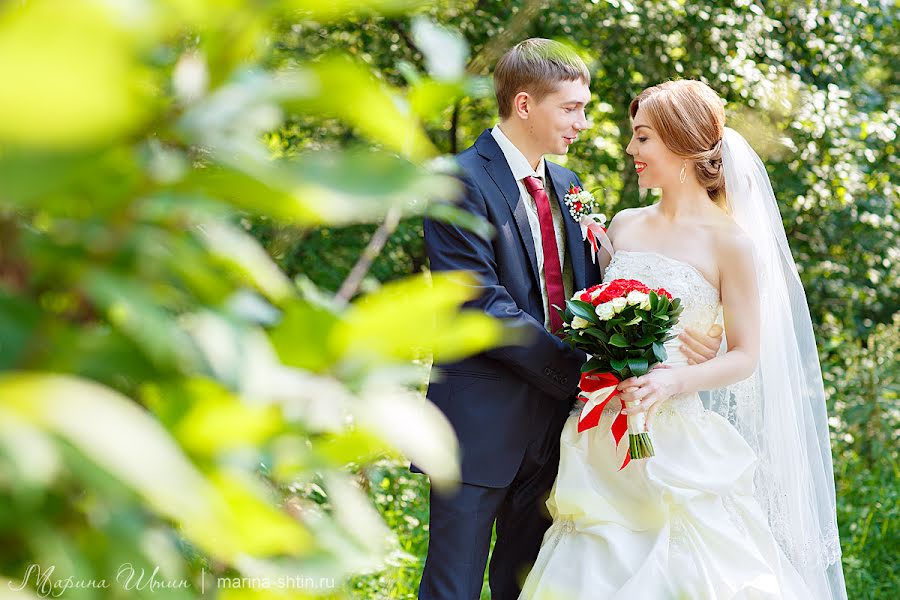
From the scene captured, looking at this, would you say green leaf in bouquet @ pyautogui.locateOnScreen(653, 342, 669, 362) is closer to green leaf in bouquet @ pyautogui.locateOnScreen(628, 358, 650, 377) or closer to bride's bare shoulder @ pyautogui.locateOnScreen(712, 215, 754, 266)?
green leaf in bouquet @ pyautogui.locateOnScreen(628, 358, 650, 377)

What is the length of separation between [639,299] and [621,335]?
0.13 m

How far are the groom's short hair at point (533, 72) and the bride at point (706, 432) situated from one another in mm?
307

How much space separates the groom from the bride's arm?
358 millimetres

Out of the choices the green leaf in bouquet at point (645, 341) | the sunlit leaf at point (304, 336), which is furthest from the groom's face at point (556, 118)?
the sunlit leaf at point (304, 336)

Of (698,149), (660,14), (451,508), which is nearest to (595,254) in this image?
(698,149)

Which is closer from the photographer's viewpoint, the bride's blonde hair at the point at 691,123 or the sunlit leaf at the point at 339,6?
the sunlit leaf at the point at 339,6

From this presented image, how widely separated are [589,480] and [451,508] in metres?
0.47

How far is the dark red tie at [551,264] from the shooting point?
130 inches

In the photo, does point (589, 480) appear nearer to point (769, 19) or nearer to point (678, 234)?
point (678, 234)

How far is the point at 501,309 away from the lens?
3018 mm

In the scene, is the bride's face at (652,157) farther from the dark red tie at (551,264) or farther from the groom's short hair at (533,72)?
the dark red tie at (551,264)

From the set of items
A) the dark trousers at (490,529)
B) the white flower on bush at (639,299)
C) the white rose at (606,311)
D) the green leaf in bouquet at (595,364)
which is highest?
the white flower on bush at (639,299)

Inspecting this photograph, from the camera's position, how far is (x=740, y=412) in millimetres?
3520

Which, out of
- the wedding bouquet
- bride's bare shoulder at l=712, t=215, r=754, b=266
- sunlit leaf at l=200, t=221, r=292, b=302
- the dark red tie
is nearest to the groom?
the dark red tie
